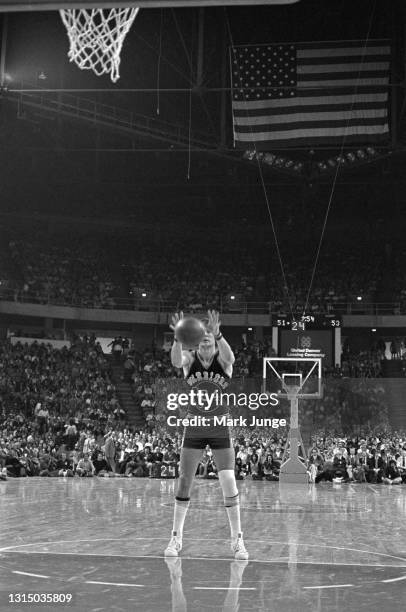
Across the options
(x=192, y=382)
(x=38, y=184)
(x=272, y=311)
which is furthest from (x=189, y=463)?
(x=38, y=184)

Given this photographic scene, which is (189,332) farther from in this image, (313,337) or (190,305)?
(190,305)

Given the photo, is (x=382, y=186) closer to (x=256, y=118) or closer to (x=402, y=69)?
(x=402, y=69)

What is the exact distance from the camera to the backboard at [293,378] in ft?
72.8

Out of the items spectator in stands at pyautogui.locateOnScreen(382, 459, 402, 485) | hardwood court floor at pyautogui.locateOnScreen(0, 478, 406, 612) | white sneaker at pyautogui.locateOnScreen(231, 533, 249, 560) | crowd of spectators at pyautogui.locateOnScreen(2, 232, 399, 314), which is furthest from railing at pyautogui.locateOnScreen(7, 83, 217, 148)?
white sneaker at pyautogui.locateOnScreen(231, 533, 249, 560)

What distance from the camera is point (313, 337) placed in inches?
1331

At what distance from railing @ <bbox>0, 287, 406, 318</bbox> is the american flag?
47.6 ft

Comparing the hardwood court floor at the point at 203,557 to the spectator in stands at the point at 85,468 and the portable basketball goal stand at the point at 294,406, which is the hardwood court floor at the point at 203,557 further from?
the spectator in stands at the point at 85,468

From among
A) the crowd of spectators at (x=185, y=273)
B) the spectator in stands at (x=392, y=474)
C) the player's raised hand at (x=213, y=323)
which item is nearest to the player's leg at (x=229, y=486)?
the player's raised hand at (x=213, y=323)

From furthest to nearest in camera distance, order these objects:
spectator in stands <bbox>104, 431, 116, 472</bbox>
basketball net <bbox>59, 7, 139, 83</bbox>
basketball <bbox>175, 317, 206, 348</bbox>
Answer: spectator in stands <bbox>104, 431, 116, 472</bbox>, basketball net <bbox>59, 7, 139, 83</bbox>, basketball <bbox>175, 317, 206, 348</bbox>

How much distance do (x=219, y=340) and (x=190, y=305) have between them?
98.8ft

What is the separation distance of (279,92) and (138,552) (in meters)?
17.6

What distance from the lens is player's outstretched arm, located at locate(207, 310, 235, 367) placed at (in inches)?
264

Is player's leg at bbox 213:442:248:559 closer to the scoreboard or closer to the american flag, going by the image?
the american flag

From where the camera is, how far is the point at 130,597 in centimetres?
480
